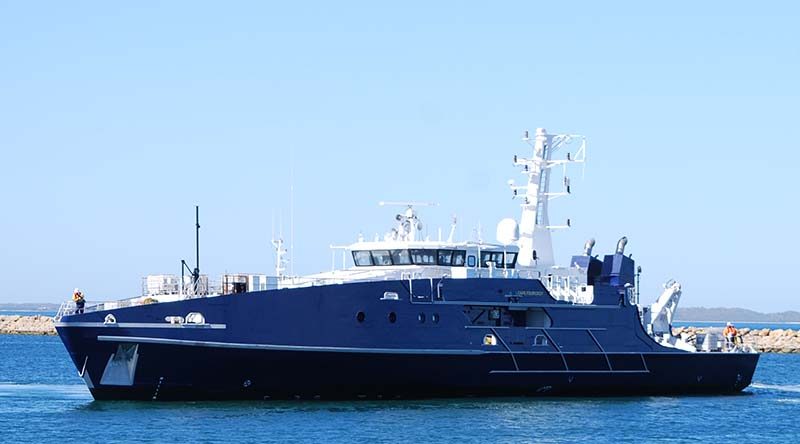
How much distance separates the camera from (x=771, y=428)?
31562 mm

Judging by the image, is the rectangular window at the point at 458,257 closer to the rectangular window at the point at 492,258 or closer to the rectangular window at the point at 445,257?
the rectangular window at the point at 445,257

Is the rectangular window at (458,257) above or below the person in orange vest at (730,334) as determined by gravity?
above

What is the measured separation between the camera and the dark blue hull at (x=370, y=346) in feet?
98.8

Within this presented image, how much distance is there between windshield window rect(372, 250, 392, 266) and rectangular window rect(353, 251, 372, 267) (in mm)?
182

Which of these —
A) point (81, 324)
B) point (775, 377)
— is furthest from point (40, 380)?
point (775, 377)

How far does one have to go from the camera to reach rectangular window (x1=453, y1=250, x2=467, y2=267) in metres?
34.2

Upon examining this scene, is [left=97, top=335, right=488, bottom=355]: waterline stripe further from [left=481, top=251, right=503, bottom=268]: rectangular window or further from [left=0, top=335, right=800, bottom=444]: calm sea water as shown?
[left=481, top=251, right=503, bottom=268]: rectangular window

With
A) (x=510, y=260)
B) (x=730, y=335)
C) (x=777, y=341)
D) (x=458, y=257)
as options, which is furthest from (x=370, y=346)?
(x=777, y=341)

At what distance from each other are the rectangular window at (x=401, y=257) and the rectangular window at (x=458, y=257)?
1194 mm

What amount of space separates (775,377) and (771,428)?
2122cm

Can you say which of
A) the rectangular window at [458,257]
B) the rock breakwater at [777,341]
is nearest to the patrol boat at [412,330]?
the rectangular window at [458,257]

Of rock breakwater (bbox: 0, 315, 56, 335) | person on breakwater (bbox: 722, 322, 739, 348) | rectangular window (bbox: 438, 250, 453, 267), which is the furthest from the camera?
rock breakwater (bbox: 0, 315, 56, 335)

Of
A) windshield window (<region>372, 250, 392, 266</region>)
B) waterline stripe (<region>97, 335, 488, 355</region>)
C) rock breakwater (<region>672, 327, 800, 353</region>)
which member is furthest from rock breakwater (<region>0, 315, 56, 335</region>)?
waterline stripe (<region>97, 335, 488, 355</region>)

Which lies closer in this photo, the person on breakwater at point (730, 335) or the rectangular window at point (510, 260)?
the rectangular window at point (510, 260)
